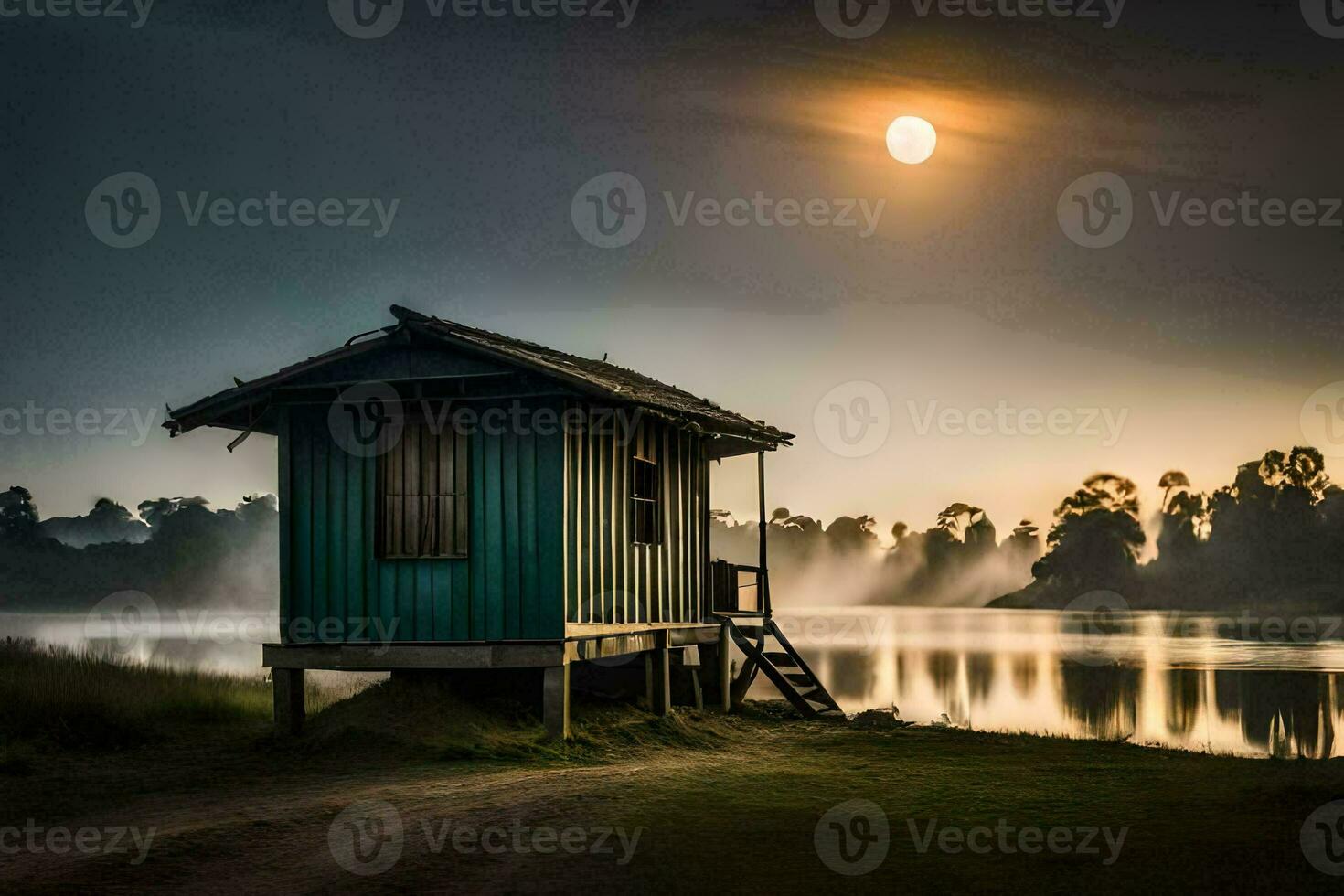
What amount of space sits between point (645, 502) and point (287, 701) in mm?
5895

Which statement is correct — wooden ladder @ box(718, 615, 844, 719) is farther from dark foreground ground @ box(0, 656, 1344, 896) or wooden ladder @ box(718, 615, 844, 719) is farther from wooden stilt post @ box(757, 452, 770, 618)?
dark foreground ground @ box(0, 656, 1344, 896)

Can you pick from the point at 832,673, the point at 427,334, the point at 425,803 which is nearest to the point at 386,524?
the point at 427,334

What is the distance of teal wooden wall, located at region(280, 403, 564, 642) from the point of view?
15500 mm

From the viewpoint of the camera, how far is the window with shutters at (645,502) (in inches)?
715

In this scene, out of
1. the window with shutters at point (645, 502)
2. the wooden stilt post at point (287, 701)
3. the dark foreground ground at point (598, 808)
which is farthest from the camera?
the window with shutters at point (645, 502)

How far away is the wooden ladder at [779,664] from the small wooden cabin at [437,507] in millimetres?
5907

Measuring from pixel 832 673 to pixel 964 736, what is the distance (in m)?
28.9

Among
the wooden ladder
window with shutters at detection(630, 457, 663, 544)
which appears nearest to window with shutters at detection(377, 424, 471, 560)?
window with shutters at detection(630, 457, 663, 544)

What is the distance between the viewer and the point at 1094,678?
42562 millimetres

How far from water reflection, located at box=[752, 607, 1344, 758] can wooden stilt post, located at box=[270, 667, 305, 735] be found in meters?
13.3

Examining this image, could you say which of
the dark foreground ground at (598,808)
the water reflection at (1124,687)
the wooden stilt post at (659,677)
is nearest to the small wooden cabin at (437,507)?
the dark foreground ground at (598,808)

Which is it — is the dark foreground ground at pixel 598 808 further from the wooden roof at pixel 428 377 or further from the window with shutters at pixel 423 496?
the wooden roof at pixel 428 377

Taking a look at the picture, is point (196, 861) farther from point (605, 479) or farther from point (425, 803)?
point (605, 479)

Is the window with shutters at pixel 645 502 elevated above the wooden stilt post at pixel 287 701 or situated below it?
above
